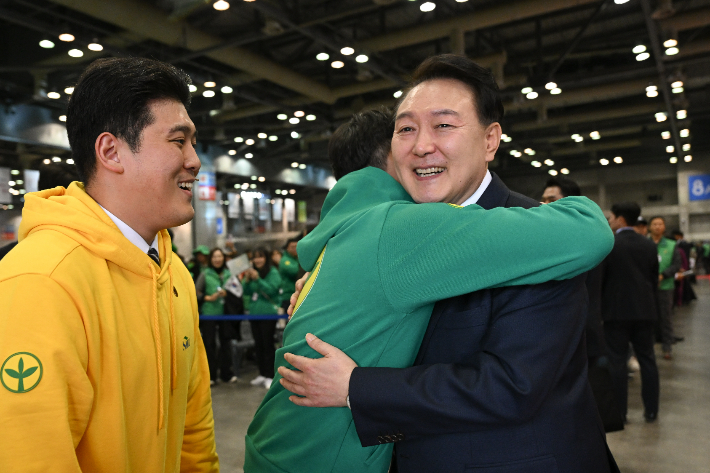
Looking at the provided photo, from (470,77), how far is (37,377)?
4.05ft

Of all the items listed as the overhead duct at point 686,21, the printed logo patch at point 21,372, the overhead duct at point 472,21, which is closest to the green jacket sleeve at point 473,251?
the printed logo patch at point 21,372

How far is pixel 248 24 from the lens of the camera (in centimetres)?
883

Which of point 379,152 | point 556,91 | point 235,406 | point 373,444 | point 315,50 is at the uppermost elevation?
point 315,50

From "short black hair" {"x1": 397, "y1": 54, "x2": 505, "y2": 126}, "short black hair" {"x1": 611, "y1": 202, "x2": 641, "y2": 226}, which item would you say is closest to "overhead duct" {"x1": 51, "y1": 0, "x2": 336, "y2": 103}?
"short black hair" {"x1": 397, "y1": 54, "x2": 505, "y2": 126}

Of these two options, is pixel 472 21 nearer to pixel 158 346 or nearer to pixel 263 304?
pixel 263 304

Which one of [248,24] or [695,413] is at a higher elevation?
[248,24]

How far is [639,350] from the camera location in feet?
16.1

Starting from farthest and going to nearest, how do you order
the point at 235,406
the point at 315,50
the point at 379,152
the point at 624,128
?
the point at 624,128, the point at 315,50, the point at 235,406, the point at 379,152

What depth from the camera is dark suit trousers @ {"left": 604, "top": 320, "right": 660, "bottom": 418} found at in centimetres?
484

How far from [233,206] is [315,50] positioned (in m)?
9.45

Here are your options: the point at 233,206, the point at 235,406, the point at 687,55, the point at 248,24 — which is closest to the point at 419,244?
the point at 235,406

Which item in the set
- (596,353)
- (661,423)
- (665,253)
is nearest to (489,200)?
(596,353)

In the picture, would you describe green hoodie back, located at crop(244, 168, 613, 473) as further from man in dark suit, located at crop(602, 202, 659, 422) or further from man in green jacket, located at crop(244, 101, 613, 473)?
man in dark suit, located at crop(602, 202, 659, 422)

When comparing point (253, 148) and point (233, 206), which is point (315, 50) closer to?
point (253, 148)
